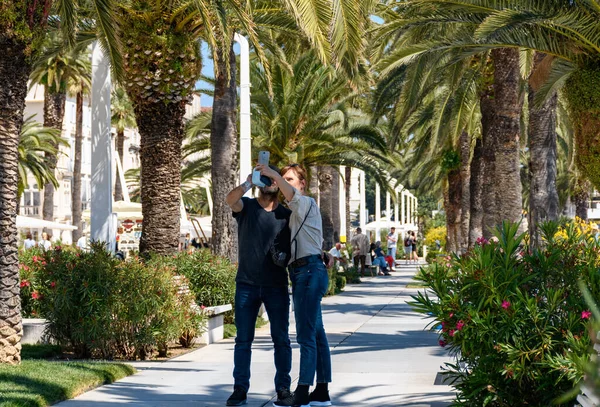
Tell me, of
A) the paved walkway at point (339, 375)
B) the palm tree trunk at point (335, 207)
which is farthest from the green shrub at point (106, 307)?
the palm tree trunk at point (335, 207)

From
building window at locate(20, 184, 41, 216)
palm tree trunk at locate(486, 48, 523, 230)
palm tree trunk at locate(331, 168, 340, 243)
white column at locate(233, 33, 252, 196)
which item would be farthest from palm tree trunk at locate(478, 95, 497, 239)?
building window at locate(20, 184, 41, 216)

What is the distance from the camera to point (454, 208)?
123 ft

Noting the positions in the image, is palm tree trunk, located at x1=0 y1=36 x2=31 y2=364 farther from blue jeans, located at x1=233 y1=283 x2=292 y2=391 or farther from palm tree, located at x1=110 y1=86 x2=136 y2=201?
palm tree, located at x1=110 y1=86 x2=136 y2=201

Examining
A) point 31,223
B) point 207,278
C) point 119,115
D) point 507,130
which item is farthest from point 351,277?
point 119,115

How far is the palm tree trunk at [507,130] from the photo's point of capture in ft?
60.0

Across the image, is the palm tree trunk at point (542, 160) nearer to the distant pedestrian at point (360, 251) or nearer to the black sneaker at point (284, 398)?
the black sneaker at point (284, 398)

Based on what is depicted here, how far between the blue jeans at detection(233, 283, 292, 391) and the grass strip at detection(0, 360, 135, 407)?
1439mm

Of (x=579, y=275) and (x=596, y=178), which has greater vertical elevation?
(x=596, y=178)

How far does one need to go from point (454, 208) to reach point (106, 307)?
2802 centimetres

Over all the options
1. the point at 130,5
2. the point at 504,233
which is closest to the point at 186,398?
the point at 504,233

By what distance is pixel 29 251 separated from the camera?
748 inches

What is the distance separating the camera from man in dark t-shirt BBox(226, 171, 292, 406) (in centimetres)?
736

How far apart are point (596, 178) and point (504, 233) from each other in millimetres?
7873

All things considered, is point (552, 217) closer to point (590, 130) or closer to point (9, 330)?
point (590, 130)
